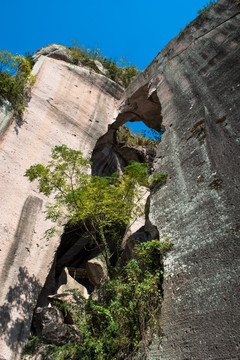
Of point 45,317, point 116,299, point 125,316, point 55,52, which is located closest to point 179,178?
point 116,299

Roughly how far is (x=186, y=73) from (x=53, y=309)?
5995 millimetres

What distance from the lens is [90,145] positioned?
29.9ft

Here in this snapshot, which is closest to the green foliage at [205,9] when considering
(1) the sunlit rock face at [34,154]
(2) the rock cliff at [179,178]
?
(2) the rock cliff at [179,178]

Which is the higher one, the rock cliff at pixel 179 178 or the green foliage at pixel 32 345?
the rock cliff at pixel 179 178

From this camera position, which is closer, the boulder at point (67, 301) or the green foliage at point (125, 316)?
the green foliage at point (125, 316)

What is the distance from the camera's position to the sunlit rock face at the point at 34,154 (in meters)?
5.75

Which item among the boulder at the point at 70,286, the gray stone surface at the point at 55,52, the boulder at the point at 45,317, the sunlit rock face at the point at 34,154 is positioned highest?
the gray stone surface at the point at 55,52

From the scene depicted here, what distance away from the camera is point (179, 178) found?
16.6ft

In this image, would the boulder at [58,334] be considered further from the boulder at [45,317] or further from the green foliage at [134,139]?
the green foliage at [134,139]

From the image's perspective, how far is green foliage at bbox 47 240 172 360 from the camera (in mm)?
4043

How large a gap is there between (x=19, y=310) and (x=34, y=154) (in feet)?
12.3

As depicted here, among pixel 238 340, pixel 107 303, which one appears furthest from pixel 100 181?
pixel 238 340

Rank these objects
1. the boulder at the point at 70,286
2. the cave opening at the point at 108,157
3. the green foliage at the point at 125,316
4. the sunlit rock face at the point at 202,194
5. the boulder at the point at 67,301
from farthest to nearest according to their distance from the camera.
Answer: the cave opening at the point at 108,157 < the boulder at the point at 70,286 < the boulder at the point at 67,301 < the green foliage at the point at 125,316 < the sunlit rock face at the point at 202,194

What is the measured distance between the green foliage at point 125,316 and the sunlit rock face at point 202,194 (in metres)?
0.23
